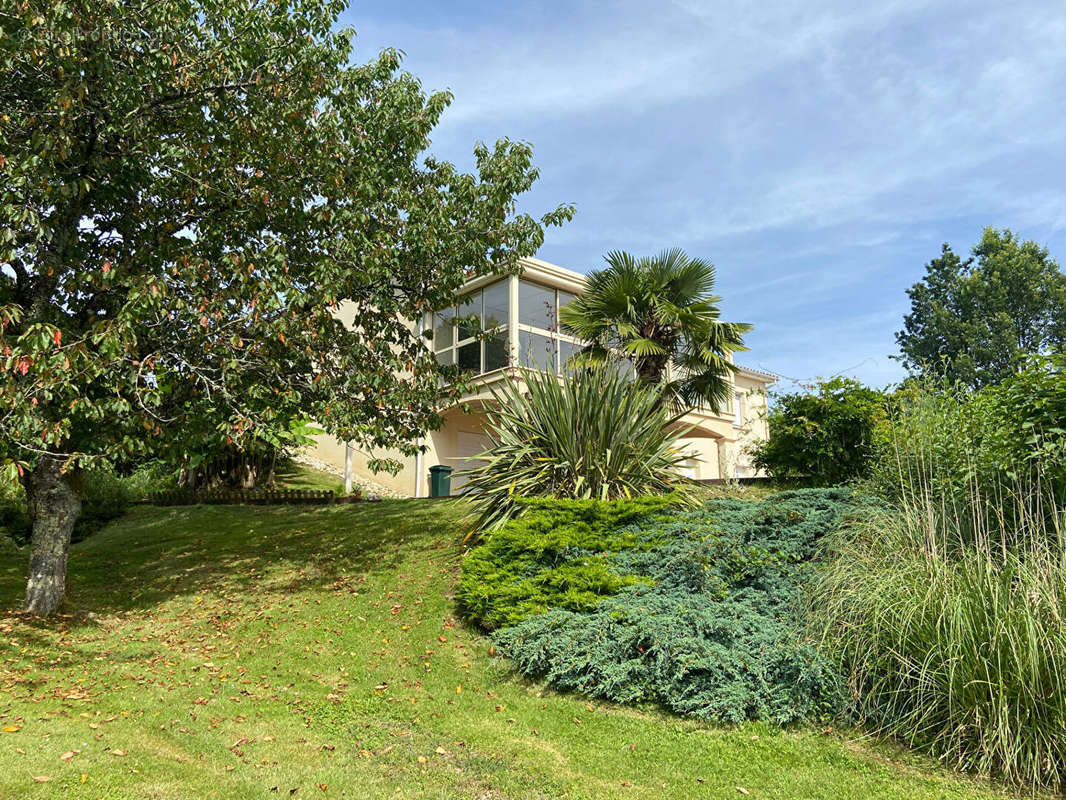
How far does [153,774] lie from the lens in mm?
4090

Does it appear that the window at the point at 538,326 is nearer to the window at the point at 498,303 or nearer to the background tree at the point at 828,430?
the window at the point at 498,303

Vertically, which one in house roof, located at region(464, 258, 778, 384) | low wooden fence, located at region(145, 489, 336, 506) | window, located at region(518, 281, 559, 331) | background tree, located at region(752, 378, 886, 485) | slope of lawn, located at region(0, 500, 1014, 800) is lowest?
slope of lawn, located at region(0, 500, 1014, 800)

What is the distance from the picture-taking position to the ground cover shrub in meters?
4.87

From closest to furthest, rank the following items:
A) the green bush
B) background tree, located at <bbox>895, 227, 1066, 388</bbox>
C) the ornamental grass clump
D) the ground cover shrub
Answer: the ornamental grass clump < the ground cover shrub < the green bush < background tree, located at <bbox>895, 227, 1066, 388</bbox>

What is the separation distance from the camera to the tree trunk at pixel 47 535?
7797 mm

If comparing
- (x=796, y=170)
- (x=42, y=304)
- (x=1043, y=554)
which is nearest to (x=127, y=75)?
(x=42, y=304)

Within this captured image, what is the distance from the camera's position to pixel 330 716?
531cm

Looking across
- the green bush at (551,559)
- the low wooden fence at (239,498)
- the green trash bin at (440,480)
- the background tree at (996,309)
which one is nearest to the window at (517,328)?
the green trash bin at (440,480)

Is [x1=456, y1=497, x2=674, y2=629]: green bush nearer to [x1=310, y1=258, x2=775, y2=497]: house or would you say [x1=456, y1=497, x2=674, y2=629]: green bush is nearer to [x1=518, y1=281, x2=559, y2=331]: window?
[x1=310, y1=258, x2=775, y2=497]: house

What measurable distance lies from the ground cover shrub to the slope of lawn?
236 millimetres

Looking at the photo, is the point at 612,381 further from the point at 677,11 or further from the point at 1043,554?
the point at 1043,554

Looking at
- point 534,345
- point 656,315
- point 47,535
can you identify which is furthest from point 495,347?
point 47,535

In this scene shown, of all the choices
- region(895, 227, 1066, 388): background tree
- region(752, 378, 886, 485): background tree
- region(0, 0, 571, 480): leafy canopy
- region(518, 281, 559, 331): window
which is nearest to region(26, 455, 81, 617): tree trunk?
region(0, 0, 571, 480): leafy canopy

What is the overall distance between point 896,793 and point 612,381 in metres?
5.83
